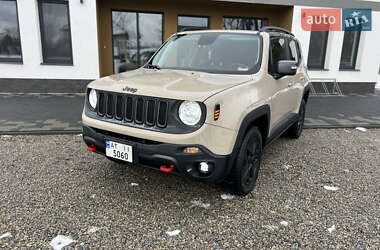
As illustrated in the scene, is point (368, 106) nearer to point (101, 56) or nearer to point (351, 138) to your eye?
point (351, 138)

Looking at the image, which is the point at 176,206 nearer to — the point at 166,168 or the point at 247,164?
the point at 166,168

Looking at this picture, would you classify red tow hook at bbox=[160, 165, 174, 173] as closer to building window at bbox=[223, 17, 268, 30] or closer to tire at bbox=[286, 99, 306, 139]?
tire at bbox=[286, 99, 306, 139]

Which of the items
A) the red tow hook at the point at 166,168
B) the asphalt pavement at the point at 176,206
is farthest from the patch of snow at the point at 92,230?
the red tow hook at the point at 166,168

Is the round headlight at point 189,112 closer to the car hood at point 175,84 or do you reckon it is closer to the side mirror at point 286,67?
the car hood at point 175,84

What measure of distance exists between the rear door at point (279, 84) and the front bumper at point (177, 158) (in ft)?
4.39

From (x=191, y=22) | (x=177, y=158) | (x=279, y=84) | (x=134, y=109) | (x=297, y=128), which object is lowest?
(x=297, y=128)

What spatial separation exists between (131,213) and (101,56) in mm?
8915

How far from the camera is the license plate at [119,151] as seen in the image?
8.85 ft

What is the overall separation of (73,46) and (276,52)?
7.55 m

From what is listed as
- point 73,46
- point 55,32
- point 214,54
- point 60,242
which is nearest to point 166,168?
point 60,242

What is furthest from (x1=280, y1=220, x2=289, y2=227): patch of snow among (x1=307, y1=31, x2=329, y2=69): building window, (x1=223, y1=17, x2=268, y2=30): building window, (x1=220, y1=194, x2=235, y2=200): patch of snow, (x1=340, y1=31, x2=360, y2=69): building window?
(x1=340, y1=31, x2=360, y2=69): building window

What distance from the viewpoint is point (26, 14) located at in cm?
886

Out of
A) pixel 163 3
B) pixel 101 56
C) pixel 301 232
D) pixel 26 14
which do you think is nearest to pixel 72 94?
pixel 101 56

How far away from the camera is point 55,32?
31.0ft
